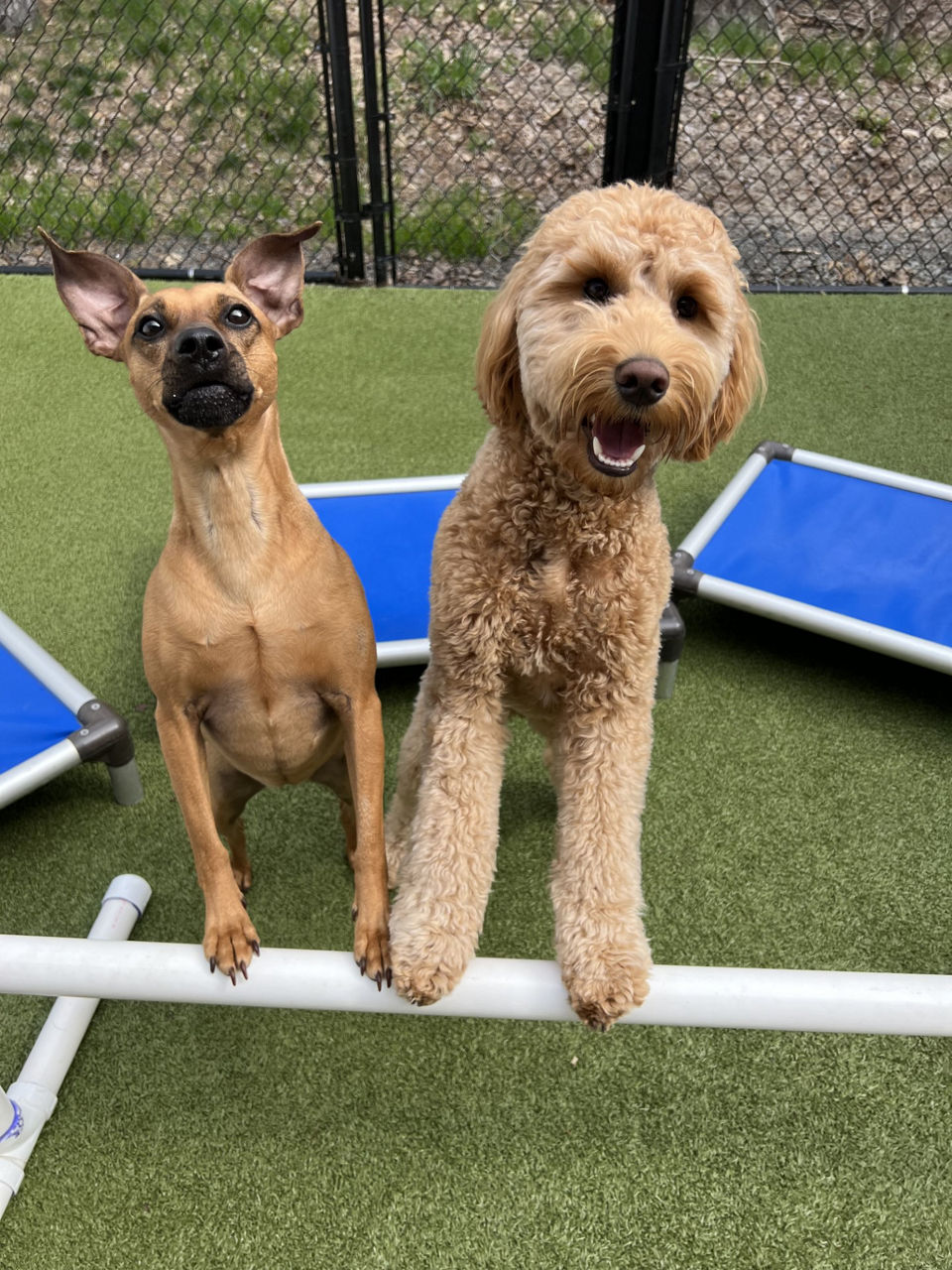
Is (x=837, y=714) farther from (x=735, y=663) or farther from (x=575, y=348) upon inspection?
(x=575, y=348)

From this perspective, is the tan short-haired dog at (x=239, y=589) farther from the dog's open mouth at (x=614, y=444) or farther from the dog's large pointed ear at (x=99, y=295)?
Answer: the dog's open mouth at (x=614, y=444)

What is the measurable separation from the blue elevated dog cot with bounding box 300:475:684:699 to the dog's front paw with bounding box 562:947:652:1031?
1063mm

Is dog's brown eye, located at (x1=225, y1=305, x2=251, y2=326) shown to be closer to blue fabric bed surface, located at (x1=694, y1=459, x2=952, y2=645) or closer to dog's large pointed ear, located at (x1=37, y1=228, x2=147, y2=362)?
dog's large pointed ear, located at (x1=37, y1=228, x2=147, y2=362)

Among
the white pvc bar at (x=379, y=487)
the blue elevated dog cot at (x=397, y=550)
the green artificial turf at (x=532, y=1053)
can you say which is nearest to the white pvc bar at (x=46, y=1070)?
the green artificial turf at (x=532, y=1053)

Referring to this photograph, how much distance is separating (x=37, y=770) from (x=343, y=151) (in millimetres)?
3190

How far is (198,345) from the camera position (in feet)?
3.83

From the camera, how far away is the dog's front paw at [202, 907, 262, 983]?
1255mm

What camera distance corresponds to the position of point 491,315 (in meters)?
1.41

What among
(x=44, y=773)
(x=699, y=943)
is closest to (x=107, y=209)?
(x=44, y=773)

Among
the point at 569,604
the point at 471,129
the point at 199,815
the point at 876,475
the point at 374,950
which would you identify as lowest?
the point at 876,475

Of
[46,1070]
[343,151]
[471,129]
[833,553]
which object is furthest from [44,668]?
[471,129]

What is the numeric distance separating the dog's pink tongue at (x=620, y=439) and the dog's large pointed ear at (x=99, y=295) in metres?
0.62

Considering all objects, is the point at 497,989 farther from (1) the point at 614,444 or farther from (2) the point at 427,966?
(1) the point at 614,444

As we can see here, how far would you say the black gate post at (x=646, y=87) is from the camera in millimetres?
3938
